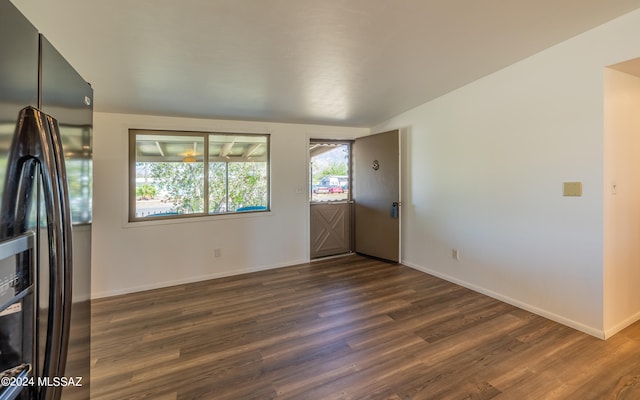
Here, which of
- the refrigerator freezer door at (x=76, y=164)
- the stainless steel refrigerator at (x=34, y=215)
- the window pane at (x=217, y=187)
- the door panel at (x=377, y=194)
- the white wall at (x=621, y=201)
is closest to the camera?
the stainless steel refrigerator at (x=34, y=215)

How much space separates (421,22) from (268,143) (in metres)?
2.74

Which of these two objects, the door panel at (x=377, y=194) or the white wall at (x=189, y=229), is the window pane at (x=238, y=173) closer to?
the white wall at (x=189, y=229)

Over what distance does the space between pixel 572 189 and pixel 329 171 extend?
3.28m

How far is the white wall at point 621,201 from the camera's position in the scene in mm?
2301

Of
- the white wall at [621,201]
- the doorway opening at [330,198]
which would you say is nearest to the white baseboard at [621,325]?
the white wall at [621,201]

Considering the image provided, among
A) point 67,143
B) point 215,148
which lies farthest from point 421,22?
point 215,148

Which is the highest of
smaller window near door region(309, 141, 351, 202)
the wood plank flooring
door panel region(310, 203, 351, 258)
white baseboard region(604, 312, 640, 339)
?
smaller window near door region(309, 141, 351, 202)

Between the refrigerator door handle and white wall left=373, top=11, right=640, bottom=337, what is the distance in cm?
337

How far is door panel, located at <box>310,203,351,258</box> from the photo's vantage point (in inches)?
189

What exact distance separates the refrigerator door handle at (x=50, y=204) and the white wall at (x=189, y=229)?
3.06 m

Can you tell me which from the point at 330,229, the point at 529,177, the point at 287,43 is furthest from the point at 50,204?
the point at 330,229

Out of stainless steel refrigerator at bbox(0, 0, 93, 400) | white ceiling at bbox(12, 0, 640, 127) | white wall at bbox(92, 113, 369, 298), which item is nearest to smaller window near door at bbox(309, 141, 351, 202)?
white wall at bbox(92, 113, 369, 298)

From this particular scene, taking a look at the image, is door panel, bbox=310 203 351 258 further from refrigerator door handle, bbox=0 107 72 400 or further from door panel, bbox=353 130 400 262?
refrigerator door handle, bbox=0 107 72 400

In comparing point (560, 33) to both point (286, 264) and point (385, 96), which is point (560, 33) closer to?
point (385, 96)
